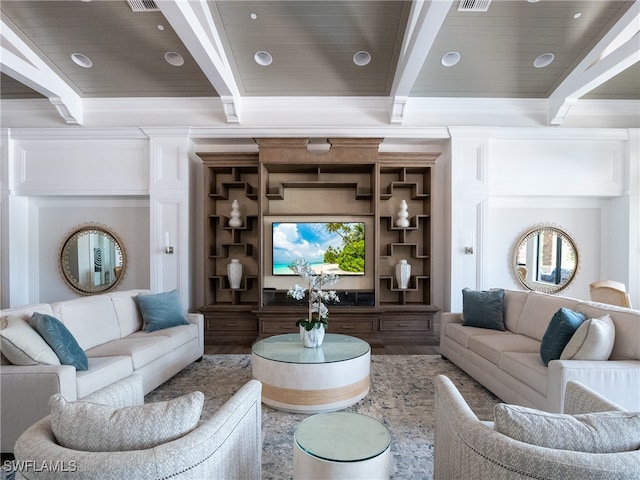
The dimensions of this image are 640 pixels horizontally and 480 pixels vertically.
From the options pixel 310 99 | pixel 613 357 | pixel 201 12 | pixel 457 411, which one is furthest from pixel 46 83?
pixel 613 357

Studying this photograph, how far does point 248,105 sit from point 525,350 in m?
4.29

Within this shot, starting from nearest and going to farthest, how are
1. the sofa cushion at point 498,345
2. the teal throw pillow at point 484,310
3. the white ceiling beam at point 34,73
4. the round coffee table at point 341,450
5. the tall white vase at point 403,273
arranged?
the round coffee table at point 341,450 → the sofa cushion at point 498,345 → the teal throw pillow at point 484,310 → the white ceiling beam at point 34,73 → the tall white vase at point 403,273

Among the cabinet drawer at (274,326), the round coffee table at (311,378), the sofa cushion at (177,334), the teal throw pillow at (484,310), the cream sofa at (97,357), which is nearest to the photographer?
the cream sofa at (97,357)

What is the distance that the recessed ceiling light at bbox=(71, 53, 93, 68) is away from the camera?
4012 mm

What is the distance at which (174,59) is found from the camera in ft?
13.2

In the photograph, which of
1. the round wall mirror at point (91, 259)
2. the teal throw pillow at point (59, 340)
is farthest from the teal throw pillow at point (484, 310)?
A: the round wall mirror at point (91, 259)

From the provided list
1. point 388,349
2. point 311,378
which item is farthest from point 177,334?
point 388,349

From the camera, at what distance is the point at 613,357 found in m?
2.33

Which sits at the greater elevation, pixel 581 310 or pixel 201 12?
pixel 201 12

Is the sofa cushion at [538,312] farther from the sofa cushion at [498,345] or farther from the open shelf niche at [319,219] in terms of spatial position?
the open shelf niche at [319,219]

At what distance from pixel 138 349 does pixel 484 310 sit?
3.34m

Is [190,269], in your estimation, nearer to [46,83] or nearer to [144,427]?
[46,83]

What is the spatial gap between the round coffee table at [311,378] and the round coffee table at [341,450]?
35.4 inches

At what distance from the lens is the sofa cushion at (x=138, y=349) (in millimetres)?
2691
